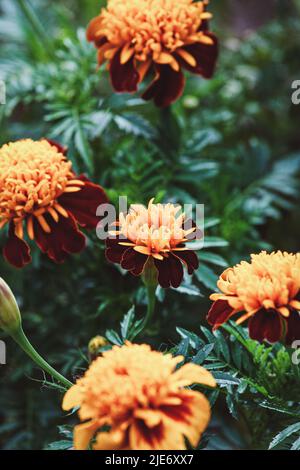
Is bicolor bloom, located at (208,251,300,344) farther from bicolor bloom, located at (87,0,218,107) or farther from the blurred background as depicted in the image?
bicolor bloom, located at (87,0,218,107)

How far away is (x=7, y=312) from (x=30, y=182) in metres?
0.17

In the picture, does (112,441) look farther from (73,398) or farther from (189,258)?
(189,258)

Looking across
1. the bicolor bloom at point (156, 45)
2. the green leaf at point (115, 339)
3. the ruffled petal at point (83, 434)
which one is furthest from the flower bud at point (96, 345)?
the bicolor bloom at point (156, 45)

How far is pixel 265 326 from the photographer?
Answer: 2.14 ft

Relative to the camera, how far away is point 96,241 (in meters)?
0.98

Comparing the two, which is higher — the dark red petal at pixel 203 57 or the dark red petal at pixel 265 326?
the dark red petal at pixel 203 57

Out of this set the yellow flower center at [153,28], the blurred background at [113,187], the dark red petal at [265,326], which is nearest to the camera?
the dark red petal at [265,326]

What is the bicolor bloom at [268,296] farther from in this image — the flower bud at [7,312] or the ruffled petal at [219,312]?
the flower bud at [7,312]

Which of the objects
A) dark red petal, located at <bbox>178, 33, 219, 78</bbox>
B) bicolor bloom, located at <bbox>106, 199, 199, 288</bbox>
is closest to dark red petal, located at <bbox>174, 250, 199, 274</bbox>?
bicolor bloom, located at <bbox>106, 199, 199, 288</bbox>

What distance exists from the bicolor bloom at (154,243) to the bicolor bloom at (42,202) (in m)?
0.10

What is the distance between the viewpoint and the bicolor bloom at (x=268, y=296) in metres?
0.63

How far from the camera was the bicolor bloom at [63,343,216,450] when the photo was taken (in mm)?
545
